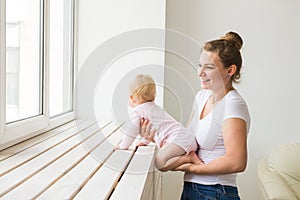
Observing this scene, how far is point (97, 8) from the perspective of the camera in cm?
258

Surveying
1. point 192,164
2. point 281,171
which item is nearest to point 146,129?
point 192,164

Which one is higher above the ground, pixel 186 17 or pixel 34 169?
pixel 186 17

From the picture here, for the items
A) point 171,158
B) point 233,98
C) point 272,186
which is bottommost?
point 272,186

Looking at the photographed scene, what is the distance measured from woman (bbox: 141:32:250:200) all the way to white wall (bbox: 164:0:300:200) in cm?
133

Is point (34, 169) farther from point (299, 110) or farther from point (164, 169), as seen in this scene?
point (299, 110)

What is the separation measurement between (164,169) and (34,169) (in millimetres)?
546

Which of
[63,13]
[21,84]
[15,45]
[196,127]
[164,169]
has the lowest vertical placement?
[164,169]

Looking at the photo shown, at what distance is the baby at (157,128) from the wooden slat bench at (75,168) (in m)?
0.06

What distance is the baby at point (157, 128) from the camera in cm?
171

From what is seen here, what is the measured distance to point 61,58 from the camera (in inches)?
102

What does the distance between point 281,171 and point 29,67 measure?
5.46 feet

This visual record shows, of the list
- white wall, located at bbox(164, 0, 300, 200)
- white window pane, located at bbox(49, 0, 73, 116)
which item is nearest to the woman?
white window pane, located at bbox(49, 0, 73, 116)

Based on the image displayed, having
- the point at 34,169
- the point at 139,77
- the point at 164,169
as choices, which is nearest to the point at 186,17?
the point at 139,77

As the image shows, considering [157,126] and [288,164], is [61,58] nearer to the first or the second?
[157,126]
